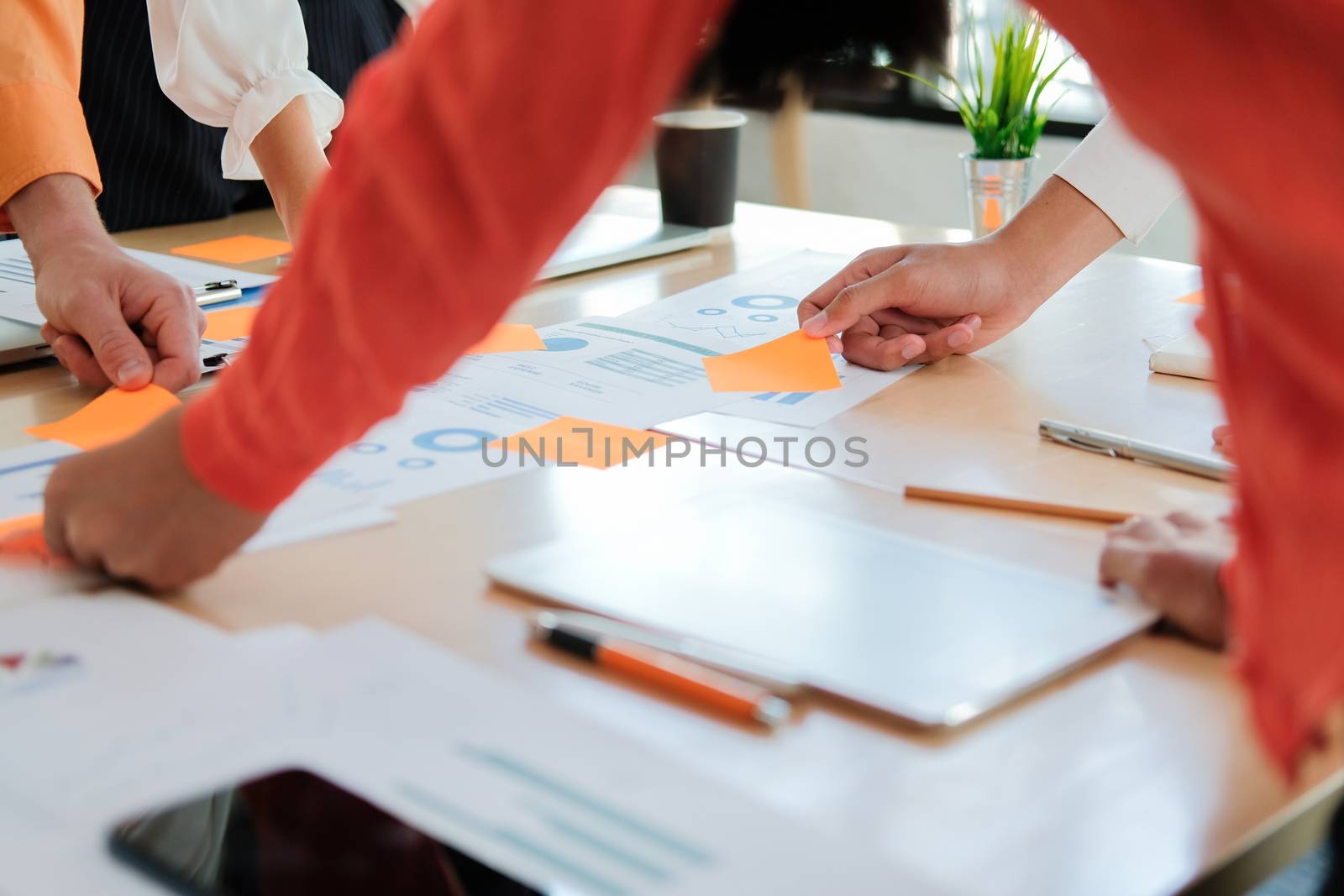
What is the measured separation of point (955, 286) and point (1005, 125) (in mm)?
513

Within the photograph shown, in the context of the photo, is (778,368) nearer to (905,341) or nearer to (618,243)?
(905,341)

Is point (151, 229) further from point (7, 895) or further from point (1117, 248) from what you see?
point (1117, 248)

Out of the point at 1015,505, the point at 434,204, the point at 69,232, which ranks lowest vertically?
the point at 1015,505

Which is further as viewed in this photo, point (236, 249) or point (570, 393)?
point (236, 249)

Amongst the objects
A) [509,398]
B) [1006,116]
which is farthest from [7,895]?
[1006,116]

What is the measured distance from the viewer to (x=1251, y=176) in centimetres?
43

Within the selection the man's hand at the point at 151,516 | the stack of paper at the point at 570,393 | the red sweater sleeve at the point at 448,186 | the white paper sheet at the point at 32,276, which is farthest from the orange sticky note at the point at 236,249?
the red sweater sleeve at the point at 448,186

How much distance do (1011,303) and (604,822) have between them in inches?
29.9

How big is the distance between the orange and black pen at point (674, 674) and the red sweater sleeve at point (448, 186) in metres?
0.14

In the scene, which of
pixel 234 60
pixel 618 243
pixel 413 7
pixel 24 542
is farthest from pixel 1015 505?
pixel 413 7

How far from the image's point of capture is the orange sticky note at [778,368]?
1022 mm

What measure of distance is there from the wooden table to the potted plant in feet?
1.18

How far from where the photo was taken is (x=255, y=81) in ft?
4.71

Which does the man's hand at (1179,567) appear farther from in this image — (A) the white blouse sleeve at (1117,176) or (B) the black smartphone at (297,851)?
(A) the white blouse sleeve at (1117,176)
